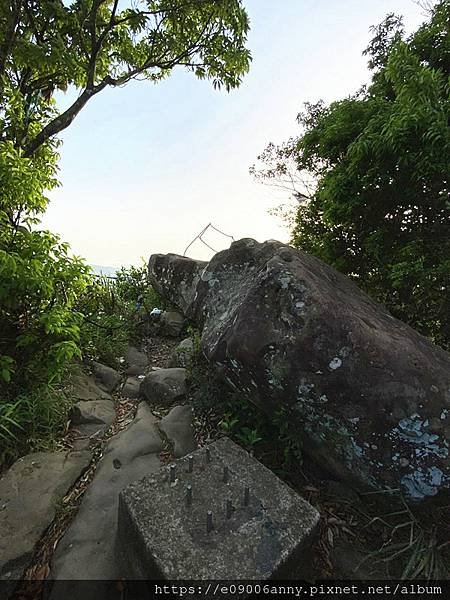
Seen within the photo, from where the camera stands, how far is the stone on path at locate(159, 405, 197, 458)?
9.33 feet

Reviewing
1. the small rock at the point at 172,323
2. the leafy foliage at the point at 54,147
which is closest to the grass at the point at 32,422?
the leafy foliage at the point at 54,147

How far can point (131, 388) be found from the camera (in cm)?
409

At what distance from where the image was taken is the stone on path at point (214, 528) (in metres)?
1.63

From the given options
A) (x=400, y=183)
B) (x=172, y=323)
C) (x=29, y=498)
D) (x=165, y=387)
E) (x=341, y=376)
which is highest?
(x=400, y=183)

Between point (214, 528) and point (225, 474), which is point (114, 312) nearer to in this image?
point (225, 474)

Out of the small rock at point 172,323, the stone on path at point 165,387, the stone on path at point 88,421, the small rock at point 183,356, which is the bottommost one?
the stone on path at point 88,421

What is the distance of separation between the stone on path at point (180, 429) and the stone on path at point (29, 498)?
816 millimetres

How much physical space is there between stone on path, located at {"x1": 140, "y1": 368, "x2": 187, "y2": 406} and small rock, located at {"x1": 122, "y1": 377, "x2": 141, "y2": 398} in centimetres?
19

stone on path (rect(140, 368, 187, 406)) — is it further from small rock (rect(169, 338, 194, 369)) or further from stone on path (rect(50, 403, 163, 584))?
stone on path (rect(50, 403, 163, 584))

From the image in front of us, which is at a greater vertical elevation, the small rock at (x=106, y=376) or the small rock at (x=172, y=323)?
the small rock at (x=172, y=323)

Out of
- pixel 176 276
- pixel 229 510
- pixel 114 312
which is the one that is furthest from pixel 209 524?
pixel 114 312

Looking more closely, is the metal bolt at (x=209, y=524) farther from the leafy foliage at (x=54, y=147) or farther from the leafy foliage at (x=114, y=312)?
the leafy foliage at (x=114, y=312)

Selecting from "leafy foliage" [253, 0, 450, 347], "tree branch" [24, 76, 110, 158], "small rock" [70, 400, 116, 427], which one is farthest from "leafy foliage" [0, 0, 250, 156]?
"small rock" [70, 400, 116, 427]

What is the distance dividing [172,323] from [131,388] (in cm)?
191
